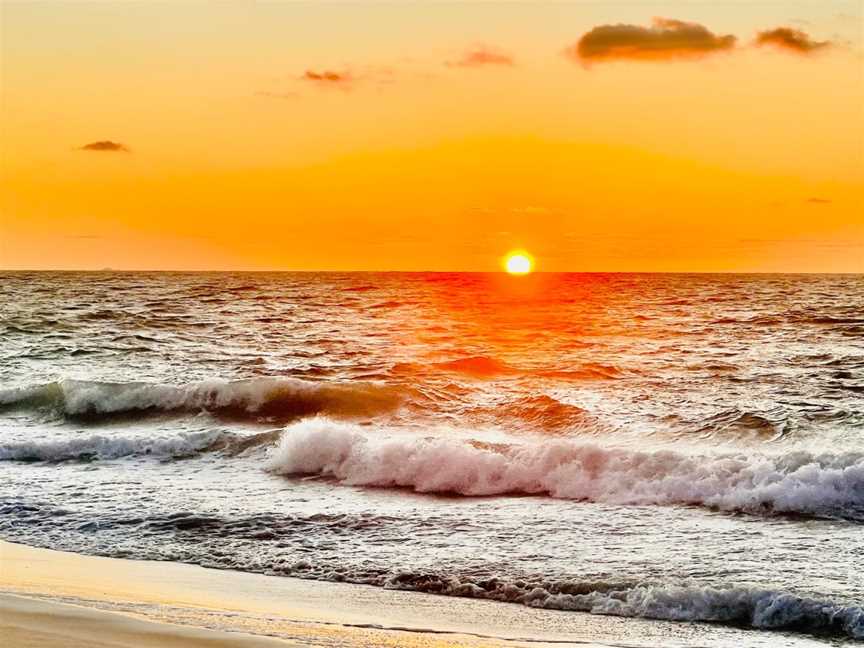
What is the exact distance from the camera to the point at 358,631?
7.45 meters

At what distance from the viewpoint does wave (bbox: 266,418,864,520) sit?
12969 mm

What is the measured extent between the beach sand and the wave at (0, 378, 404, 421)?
11.8m

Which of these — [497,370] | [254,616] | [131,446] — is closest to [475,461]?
[131,446]

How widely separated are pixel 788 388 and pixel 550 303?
3318 cm

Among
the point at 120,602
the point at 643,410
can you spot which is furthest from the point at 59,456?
the point at 643,410

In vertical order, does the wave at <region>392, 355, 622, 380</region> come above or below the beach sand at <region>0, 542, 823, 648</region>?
above

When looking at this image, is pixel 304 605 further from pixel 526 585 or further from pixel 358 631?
pixel 526 585

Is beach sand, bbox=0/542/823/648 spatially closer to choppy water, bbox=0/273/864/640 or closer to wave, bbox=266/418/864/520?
choppy water, bbox=0/273/864/640

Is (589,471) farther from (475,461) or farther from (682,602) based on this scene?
(682,602)

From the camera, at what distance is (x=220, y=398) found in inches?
895

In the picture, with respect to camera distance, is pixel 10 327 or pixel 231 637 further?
pixel 10 327

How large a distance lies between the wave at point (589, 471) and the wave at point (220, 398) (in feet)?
17.0

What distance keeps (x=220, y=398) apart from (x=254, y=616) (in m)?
15.3

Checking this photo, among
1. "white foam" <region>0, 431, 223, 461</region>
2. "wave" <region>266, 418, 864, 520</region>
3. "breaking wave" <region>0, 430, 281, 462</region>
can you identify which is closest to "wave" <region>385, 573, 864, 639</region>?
"wave" <region>266, 418, 864, 520</region>
